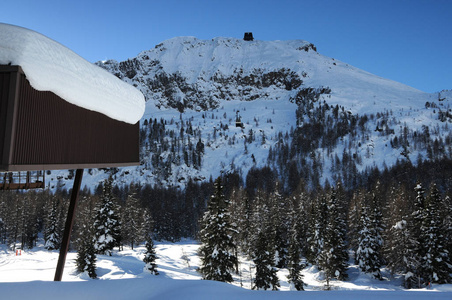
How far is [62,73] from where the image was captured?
800 cm

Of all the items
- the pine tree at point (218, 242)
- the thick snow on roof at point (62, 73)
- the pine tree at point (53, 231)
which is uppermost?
the thick snow on roof at point (62, 73)

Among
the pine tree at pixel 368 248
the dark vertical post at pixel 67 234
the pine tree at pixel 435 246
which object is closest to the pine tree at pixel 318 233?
the pine tree at pixel 368 248

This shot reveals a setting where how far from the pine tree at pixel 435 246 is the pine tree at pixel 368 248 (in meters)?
7.04

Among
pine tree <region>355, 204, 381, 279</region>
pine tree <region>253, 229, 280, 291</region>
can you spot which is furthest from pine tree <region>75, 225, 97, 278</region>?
pine tree <region>355, 204, 381, 279</region>

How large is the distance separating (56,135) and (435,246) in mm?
36071

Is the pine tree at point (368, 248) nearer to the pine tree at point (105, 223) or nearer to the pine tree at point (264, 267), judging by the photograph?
the pine tree at point (264, 267)

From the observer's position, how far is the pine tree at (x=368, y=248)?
3544 centimetres

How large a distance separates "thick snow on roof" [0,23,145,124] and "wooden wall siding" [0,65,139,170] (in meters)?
0.34

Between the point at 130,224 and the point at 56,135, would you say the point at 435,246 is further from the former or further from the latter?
the point at 130,224

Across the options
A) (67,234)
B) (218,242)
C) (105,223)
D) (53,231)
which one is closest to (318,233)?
(218,242)

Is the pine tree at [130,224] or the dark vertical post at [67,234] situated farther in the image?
the pine tree at [130,224]

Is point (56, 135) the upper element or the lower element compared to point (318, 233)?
upper

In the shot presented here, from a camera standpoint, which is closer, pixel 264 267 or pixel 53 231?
pixel 264 267

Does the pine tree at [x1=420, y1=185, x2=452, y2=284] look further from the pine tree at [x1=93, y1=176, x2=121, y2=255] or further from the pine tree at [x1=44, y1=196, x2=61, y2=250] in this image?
the pine tree at [x1=44, y1=196, x2=61, y2=250]
